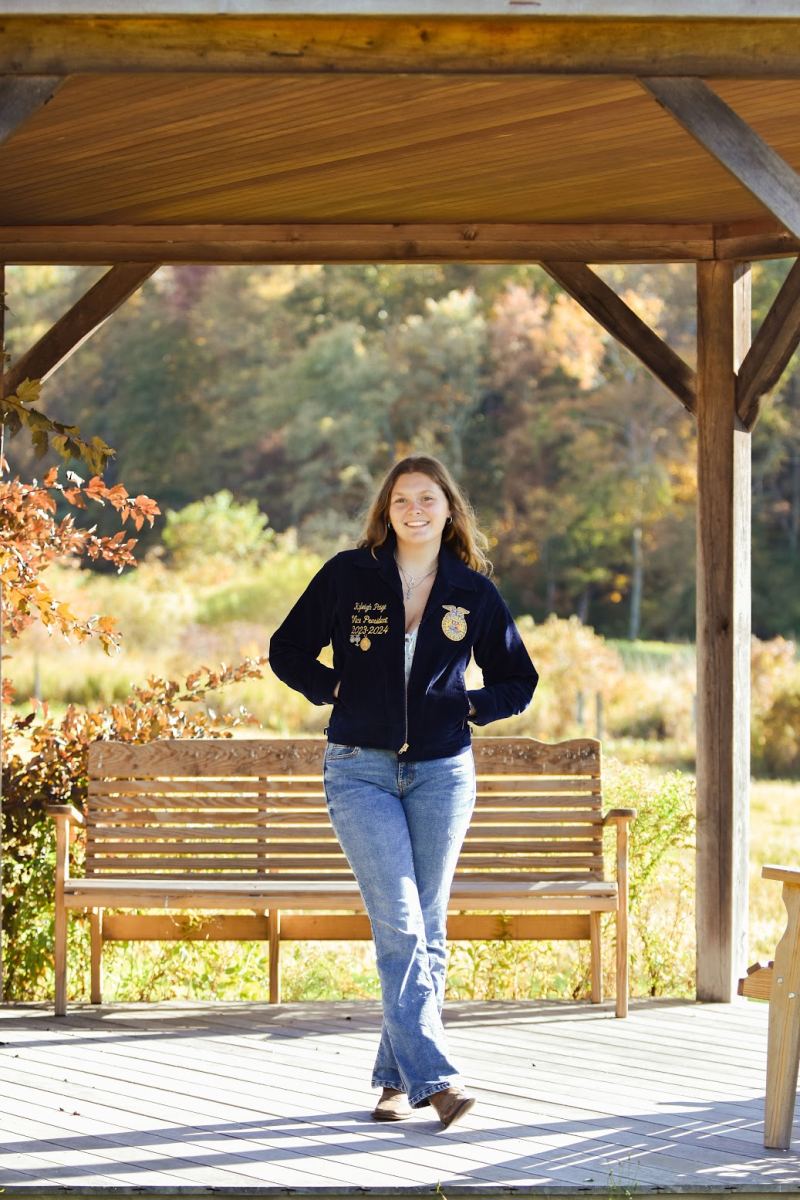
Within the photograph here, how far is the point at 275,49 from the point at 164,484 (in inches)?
975

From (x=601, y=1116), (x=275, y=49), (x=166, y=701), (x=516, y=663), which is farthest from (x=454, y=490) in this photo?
(x=166, y=701)

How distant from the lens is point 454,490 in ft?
13.1

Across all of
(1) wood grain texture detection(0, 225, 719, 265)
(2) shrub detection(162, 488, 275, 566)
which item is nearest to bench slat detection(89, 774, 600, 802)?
(1) wood grain texture detection(0, 225, 719, 265)

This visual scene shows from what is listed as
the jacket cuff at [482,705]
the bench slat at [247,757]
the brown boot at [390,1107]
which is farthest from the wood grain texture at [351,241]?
the brown boot at [390,1107]

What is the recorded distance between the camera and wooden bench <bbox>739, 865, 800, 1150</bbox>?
3.74 meters

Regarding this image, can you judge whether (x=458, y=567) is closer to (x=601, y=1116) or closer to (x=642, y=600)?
(x=601, y=1116)

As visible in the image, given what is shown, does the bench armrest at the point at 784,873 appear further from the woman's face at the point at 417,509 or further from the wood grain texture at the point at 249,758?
the wood grain texture at the point at 249,758

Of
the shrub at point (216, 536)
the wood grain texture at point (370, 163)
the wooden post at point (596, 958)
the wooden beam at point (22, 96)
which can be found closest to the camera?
the wooden beam at point (22, 96)

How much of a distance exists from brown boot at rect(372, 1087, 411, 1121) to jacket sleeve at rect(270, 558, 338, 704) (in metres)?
1.06

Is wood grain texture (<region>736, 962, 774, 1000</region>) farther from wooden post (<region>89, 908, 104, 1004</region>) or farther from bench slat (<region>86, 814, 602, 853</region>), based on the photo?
wooden post (<region>89, 908, 104, 1004</region>)

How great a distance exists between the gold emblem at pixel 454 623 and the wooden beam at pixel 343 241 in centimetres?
224

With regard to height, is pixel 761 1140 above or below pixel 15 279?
below

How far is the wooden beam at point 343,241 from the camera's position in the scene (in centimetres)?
566

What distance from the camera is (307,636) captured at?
393 cm
